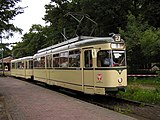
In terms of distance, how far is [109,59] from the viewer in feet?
52.2

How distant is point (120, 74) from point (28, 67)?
2401cm

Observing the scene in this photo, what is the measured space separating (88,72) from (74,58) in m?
2.10

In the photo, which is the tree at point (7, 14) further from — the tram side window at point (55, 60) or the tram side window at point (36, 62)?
the tram side window at point (36, 62)

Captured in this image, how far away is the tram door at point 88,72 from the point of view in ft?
54.3

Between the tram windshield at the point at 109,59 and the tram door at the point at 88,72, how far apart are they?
60 centimetres

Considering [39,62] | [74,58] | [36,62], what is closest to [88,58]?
[74,58]

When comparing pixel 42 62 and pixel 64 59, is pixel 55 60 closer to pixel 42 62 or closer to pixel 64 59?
pixel 64 59

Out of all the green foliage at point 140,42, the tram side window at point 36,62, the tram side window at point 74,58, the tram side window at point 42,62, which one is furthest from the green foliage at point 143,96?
the tram side window at point 36,62

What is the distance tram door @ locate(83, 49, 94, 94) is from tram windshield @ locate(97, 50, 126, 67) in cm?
60

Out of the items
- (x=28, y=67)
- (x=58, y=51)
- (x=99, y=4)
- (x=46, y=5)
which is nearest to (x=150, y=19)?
(x=99, y=4)

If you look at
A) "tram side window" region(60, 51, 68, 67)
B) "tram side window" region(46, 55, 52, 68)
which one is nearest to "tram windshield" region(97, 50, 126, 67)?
"tram side window" region(60, 51, 68, 67)

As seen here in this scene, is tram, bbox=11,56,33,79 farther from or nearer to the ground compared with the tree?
nearer to the ground

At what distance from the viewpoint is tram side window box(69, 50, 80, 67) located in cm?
1800

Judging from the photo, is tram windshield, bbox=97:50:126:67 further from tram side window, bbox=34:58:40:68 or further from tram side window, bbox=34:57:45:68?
tram side window, bbox=34:58:40:68
